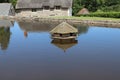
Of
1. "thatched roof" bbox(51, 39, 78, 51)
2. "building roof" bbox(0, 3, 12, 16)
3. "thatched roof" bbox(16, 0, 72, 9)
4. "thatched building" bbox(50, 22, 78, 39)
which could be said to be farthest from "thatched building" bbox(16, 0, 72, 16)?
"thatched roof" bbox(51, 39, 78, 51)

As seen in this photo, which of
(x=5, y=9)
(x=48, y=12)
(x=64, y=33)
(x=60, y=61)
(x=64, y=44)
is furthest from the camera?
(x=48, y=12)

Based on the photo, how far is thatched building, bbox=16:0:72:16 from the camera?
64.1 meters

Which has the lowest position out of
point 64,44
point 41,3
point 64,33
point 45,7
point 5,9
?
point 5,9

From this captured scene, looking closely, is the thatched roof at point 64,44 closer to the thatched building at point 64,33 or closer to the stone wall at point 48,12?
the thatched building at point 64,33

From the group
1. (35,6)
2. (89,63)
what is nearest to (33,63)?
(89,63)

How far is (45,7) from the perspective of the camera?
215ft

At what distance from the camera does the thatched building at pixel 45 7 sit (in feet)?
210

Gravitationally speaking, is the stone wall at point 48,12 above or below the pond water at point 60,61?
below

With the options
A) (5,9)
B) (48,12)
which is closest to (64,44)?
(48,12)

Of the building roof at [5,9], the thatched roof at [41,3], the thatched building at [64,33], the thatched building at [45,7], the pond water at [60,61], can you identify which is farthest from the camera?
the building roof at [5,9]

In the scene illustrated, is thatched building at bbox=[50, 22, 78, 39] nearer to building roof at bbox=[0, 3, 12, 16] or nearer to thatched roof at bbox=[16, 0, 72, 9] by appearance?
thatched roof at bbox=[16, 0, 72, 9]

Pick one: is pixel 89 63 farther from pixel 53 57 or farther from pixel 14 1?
pixel 14 1

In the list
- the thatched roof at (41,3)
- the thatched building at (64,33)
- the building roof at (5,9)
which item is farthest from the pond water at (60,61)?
the building roof at (5,9)

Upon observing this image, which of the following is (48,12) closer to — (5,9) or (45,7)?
(45,7)
